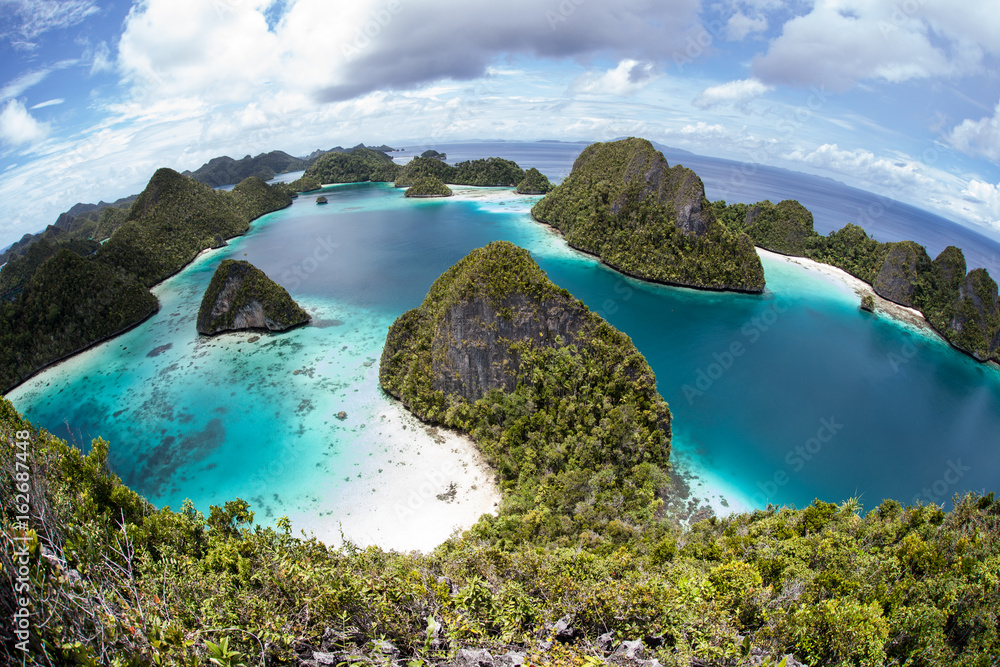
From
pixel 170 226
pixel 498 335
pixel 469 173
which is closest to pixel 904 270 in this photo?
pixel 498 335

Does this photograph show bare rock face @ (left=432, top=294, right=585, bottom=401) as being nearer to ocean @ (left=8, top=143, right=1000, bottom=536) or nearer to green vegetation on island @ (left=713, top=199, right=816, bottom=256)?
ocean @ (left=8, top=143, right=1000, bottom=536)

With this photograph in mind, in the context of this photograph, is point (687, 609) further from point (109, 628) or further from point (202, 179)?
point (202, 179)

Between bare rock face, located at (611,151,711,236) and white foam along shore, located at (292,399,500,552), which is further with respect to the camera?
bare rock face, located at (611,151,711,236)

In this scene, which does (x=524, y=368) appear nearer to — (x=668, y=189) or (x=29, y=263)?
(x=668, y=189)

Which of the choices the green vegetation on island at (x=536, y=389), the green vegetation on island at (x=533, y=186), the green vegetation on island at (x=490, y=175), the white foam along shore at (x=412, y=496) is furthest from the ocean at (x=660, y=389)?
the green vegetation on island at (x=490, y=175)

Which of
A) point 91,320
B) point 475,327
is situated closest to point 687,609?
point 475,327

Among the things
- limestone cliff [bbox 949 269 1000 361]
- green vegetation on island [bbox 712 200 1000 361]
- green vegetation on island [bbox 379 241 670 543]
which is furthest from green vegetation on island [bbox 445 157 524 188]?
green vegetation on island [bbox 379 241 670 543]

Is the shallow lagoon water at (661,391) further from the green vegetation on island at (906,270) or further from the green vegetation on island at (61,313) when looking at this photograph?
the green vegetation on island at (906,270)
